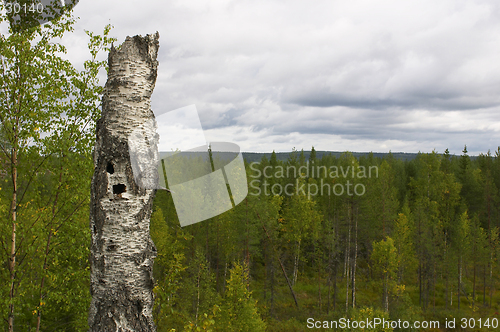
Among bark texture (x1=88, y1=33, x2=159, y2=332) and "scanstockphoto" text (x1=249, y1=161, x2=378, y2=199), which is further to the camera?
"scanstockphoto" text (x1=249, y1=161, x2=378, y2=199)

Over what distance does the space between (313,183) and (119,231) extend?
4106 centimetres

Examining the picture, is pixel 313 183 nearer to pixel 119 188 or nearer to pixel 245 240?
pixel 245 240

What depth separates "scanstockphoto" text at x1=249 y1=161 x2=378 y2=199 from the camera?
3167cm

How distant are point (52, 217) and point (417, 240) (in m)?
34.6

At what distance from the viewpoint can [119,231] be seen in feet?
10.5

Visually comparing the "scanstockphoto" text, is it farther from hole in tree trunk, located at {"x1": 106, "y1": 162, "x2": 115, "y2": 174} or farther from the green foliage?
hole in tree trunk, located at {"x1": 106, "y1": 162, "x2": 115, "y2": 174}

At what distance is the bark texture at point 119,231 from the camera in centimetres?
319

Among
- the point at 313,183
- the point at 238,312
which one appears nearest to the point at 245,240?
the point at 238,312

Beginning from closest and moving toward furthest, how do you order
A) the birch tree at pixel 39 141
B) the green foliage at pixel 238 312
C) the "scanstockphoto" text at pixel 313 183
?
the birch tree at pixel 39 141 < the green foliage at pixel 238 312 < the "scanstockphoto" text at pixel 313 183

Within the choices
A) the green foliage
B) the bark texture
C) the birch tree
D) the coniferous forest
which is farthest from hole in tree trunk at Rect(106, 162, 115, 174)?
the coniferous forest

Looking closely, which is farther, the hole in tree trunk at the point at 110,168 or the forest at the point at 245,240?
the forest at the point at 245,240

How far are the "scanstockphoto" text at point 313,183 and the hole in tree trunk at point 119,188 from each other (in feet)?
77.1

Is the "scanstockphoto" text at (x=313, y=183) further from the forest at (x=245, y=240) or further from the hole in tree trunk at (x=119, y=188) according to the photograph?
the hole in tree trunk at (x=119, y=188)

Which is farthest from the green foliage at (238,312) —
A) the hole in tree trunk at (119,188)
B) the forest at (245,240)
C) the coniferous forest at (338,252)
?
the hole in tree trunk at (119,188)
